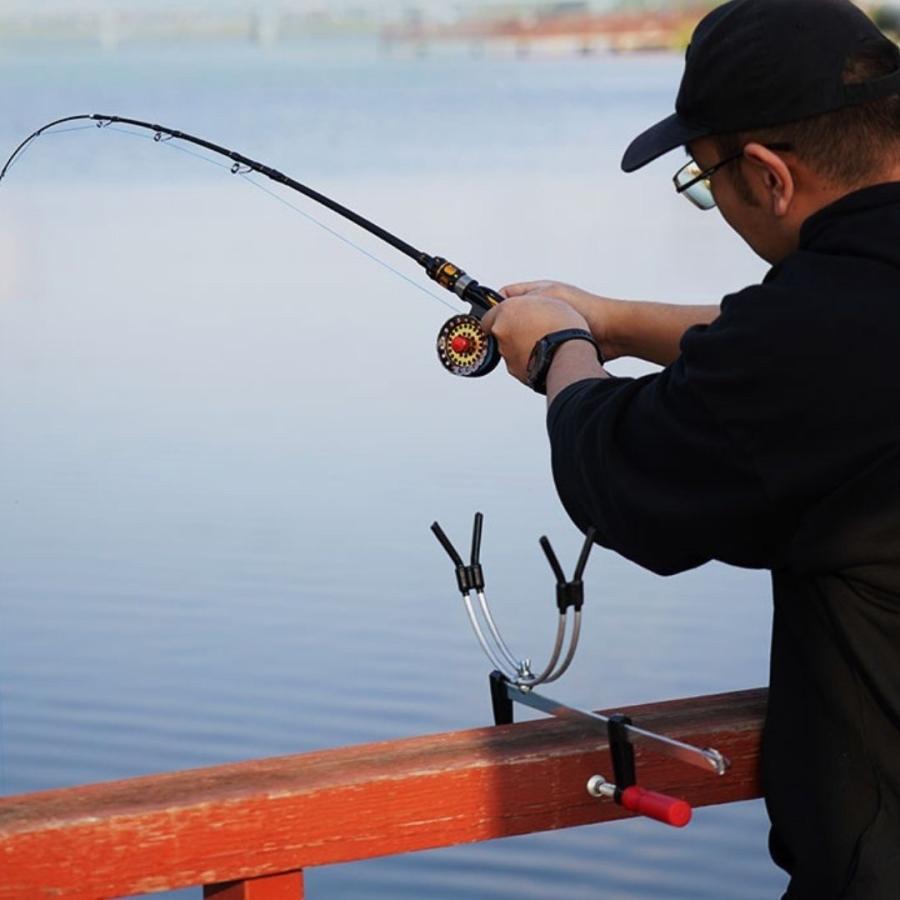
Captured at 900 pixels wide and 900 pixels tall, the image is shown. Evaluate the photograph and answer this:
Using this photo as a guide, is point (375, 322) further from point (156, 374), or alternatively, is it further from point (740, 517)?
point (740, 517)

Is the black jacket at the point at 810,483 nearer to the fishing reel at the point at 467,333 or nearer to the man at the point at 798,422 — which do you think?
the man at the point at 798,422

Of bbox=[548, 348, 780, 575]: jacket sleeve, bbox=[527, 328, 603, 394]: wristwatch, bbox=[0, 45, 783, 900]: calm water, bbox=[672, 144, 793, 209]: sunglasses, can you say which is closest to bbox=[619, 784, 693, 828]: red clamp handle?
bbox=[548, 348, 780, 575]: jacket sleeve

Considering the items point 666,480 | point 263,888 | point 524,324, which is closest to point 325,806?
point 263,888

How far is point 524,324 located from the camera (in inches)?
68.6

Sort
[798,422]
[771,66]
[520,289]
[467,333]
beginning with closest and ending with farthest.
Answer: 1. [798,422]
2. [771,66]
3. [520,289]
4. [467,333]

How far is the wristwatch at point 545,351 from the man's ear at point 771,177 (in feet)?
0.72

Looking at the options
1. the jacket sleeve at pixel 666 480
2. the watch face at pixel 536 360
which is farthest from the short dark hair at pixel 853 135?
the watch face at pixel 536 360

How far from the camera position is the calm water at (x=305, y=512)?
3945 millimetres

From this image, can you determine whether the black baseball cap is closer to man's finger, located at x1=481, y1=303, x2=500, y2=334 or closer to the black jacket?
the black jacket

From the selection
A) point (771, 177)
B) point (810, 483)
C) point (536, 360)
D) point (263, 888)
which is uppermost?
point (771, 177)

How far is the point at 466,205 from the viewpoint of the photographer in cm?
1105

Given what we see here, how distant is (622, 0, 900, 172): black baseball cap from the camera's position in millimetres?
1473

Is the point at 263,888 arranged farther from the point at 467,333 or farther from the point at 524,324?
the point at 467,333

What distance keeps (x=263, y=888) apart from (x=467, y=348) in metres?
0.72
